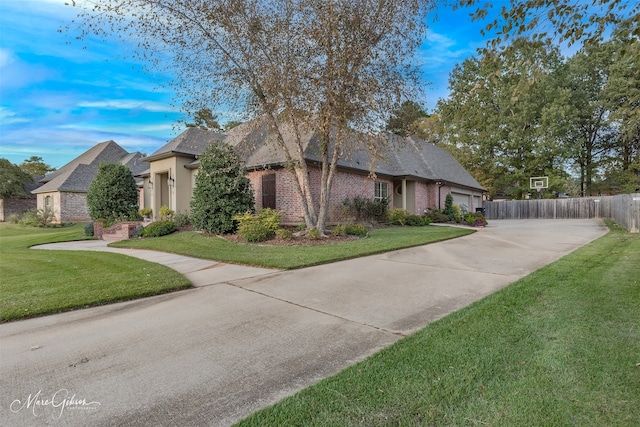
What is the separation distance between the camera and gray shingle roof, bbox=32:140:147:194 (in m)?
24.9

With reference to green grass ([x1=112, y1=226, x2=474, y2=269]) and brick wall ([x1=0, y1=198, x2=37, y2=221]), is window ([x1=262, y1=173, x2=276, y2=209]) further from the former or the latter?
brick wall ([x1=0, y1=198, x2=37, y2=221])

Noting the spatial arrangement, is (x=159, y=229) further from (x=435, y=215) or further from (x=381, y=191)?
(x=435, y=215)

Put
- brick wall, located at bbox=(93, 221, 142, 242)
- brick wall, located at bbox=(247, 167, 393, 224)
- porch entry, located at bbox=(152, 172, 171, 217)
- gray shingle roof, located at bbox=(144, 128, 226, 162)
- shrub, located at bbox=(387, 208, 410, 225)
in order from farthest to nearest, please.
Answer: porch entry, located at bbox=(152, 172, 171, 217)
shrub, located at bbox=(387, 208, 410, 225)
gray shingle roof, located at bbox=(144, 128, 226, 162)
brick wall, located at bbox=(93, 221, 142, 242)
brick wall, located at bbox=(247, 167, 393, 224)

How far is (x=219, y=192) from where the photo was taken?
12344 mm

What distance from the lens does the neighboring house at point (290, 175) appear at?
13.9 metres

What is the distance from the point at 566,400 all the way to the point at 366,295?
115 inches

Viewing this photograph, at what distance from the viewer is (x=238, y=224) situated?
12.4 m

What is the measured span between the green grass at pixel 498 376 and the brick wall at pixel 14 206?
40391 mm

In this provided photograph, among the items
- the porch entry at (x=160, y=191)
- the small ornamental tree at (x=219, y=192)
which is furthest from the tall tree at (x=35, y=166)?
the small ornamental tree at (x=219, y=192)

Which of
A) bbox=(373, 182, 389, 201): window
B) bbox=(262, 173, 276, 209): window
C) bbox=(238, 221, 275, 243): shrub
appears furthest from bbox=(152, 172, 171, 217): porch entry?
bbox=(373, 182, 389, 201): window

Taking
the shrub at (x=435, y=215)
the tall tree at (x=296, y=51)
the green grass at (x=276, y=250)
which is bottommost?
the green grass at (x=276, y=250)

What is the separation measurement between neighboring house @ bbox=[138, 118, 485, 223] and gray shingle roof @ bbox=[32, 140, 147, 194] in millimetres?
6675

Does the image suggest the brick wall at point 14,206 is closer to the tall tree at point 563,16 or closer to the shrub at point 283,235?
the shrub at point 283,235

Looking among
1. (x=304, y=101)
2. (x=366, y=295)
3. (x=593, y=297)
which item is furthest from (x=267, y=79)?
(x=593, y=297)
